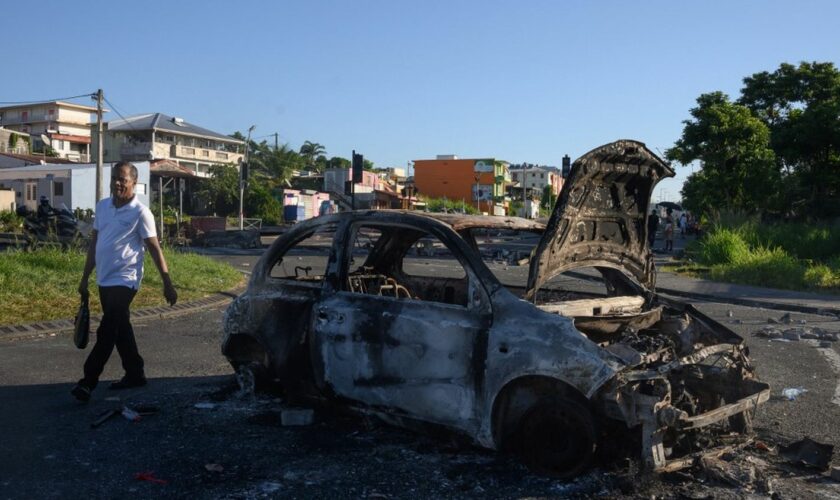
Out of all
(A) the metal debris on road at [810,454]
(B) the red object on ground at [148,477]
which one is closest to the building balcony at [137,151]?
(B) the red object on ground at [148,477]

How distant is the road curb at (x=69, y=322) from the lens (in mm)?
8906

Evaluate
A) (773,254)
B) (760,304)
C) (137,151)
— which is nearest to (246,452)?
(760,304)

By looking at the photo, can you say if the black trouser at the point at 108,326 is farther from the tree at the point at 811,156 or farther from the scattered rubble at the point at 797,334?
the tree at the point at 811,156

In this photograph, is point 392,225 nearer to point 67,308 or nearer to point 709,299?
point 67,308

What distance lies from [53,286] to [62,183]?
3757cm

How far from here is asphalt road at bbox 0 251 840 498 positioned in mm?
4191

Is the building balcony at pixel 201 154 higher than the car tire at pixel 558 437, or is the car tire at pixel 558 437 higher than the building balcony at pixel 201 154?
the building balcony at pixel 201 154

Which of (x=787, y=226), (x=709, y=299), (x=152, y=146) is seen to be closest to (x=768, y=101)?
(x=787, y=226)

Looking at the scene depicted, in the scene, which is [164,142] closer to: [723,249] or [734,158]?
[734,158]

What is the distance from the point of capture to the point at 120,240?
6.08 metres

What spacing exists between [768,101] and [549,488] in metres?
43.7

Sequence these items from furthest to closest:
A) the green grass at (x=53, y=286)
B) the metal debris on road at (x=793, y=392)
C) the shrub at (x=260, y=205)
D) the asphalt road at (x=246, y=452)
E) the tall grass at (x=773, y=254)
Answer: the shrub at (x=260, y=205) < the tall grass at (x=773, y=254) < the green grass at (x=53, y=286) < the metal debris on road at (x=793, y=392) < the asphalt road at (x=246, y=452)

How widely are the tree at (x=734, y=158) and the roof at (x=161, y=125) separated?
2245 inches

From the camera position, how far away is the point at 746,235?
2406 cm
